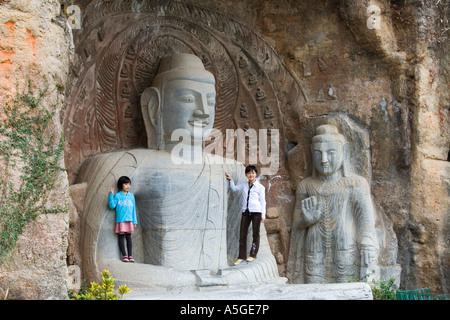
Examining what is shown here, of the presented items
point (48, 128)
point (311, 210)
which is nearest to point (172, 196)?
point (311, 210)

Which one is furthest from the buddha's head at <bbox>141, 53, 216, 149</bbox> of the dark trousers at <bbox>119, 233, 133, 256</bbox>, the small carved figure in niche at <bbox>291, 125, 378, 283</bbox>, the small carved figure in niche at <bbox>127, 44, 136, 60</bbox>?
the small carved figure in niche at <bbox>291, 125, 378, 283</bbox>

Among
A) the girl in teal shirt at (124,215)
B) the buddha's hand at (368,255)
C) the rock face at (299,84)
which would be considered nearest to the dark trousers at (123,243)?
the girl in teal shirt at (124,215)

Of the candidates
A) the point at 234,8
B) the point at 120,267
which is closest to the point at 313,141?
the point at 234,8

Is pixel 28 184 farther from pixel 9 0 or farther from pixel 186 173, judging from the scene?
pixel 186 173

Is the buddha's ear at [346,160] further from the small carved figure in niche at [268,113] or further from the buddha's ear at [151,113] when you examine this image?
A: the buddha's ear at [151,113]

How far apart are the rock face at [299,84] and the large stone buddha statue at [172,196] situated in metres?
0.43

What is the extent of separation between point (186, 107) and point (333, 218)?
203 centimetres

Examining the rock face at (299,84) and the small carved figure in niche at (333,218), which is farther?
the small carved figure in niche at (333,218)

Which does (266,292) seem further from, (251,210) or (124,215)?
(124,215)

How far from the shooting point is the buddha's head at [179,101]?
7.41m

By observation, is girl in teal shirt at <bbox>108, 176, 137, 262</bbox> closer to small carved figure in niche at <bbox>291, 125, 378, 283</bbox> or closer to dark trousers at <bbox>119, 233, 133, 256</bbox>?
dark trousers at <bbox>119, 233, 133, 256</bbox>

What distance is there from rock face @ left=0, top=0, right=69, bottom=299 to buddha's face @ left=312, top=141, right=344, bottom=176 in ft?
11.1

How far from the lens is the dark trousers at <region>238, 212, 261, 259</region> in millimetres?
6984

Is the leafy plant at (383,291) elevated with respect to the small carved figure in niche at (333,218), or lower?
lower
